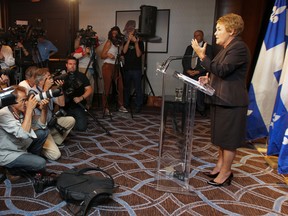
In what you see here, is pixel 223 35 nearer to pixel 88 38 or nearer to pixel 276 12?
pixel 276 12

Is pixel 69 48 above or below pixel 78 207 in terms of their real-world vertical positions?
above

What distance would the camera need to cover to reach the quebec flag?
9.34 ft

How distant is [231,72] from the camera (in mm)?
1887

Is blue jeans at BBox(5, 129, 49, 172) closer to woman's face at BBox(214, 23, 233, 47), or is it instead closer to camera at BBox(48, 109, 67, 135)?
camera at BBox(48, 109, 67, 135)

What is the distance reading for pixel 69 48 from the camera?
16.9 feet

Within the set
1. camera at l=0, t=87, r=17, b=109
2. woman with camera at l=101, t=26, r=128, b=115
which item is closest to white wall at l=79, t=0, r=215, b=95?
woman with camera at l=101, t=26, r=128, b=115

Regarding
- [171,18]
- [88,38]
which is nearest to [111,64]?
[88,38]

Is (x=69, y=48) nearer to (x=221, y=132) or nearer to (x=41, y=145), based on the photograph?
(x=41, y=145)

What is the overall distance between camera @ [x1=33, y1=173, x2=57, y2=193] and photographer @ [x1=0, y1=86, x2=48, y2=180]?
113 millimetres

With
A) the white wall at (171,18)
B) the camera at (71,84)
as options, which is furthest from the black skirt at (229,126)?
the white wall at (171,18)

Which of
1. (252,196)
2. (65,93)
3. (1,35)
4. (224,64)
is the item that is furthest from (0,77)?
(252,196)

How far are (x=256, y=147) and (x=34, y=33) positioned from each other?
3.29 metres

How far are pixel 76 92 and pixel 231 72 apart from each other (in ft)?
6.77

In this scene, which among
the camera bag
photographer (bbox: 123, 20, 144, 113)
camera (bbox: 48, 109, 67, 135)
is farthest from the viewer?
photographer (bbox: 123, 20, 144, 113)
